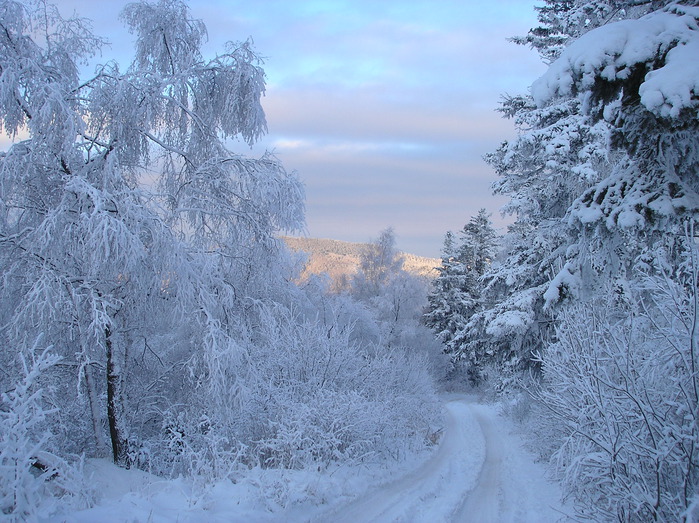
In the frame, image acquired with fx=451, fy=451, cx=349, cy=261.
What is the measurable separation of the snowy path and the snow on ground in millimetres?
16

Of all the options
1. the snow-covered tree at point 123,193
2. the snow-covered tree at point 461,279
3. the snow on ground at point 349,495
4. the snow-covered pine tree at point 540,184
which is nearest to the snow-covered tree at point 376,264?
the snow-covered tree at point 461,279

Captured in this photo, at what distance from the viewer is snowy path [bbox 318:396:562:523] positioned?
6090mm

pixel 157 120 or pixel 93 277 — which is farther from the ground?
pixel 157 120

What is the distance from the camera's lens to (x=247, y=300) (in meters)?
8.59

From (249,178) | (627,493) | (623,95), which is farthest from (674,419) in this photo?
(249,178)

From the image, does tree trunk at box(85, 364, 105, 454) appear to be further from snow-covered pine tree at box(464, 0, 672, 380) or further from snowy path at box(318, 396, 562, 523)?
snow-covered pine tree at box(464, 0, 672, 380)

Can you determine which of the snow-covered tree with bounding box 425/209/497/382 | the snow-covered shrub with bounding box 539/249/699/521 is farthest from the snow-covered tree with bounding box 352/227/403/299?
the snow-covered shrub with bounding box 539/249/699/521

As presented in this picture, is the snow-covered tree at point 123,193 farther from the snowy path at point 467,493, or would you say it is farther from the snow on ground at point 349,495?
the snowy path at point 467,493

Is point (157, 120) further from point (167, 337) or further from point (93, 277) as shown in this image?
point (167, 337)

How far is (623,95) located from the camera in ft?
15.1

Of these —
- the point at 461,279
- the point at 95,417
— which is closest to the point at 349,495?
the point at 95,417

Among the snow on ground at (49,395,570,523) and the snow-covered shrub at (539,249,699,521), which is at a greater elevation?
the snow-covered shrub at (539,249,699,521)

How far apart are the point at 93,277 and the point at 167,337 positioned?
4.54 meters

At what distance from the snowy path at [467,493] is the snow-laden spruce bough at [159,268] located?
107 cm
